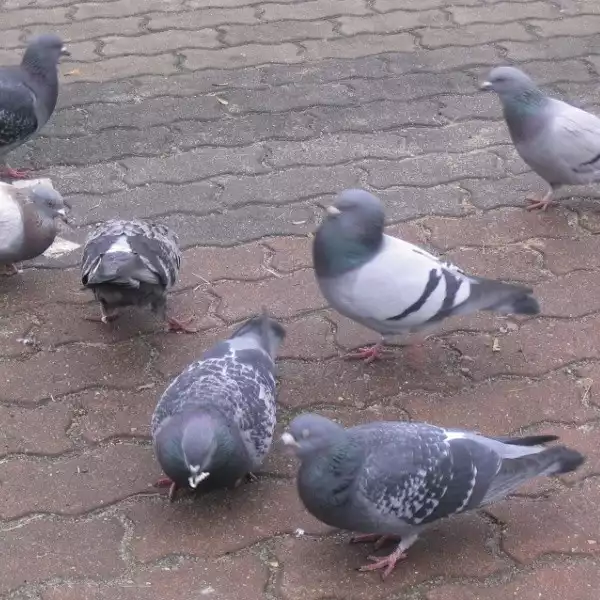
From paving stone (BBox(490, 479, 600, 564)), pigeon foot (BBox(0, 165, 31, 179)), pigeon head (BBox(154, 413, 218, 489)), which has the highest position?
pigeon foot (BBox(0, 165, 31, 179))

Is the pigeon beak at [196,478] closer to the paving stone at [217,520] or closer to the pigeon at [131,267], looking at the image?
the paving stone at [217,520]

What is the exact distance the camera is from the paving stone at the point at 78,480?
2826 mm

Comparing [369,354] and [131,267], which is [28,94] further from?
[369,354]

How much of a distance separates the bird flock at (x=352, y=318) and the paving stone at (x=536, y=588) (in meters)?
0.21

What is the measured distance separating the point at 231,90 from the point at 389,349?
2602 millimetres

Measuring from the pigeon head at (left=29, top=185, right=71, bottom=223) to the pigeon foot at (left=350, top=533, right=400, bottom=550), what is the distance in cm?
208

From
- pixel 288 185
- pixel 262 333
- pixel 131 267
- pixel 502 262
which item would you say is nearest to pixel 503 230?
pixel 502 262

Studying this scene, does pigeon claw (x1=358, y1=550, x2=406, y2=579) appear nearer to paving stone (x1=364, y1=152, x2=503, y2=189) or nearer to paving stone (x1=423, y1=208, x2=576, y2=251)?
paving stone (x1=423, y1=208, x2=576, y2=251)

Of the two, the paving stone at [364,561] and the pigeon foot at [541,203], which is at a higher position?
the pigeon foot at [541,203]

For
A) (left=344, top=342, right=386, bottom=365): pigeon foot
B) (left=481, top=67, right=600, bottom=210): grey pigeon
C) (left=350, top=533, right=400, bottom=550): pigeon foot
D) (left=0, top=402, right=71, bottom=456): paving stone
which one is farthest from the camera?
(left=481, top=67, right=600, bottom=210): grey pigeon

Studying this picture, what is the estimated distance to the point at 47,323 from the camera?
3.66 metres

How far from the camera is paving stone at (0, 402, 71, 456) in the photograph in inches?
119

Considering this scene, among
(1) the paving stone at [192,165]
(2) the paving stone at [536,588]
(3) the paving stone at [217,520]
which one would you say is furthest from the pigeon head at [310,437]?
(1) the paving stone at [192,165]

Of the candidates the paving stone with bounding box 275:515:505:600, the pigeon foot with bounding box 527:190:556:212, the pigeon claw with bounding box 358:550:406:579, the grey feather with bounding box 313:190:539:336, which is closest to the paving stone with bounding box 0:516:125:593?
the paving stone with bounding box 275:515:505:600
